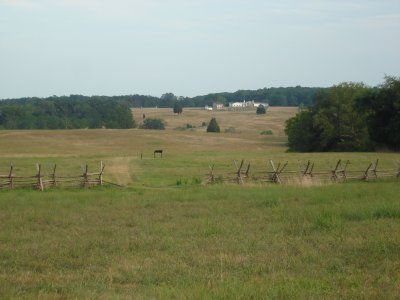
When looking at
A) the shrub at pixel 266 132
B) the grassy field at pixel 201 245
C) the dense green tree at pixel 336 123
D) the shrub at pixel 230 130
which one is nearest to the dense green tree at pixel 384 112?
the dense green tree at pixel 336 123

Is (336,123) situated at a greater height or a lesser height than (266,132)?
greater

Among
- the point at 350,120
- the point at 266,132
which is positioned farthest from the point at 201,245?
the point at 266,132

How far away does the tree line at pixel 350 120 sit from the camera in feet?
211

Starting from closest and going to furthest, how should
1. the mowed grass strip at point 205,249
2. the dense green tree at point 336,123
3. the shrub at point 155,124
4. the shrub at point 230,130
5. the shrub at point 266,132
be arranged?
1. the mowed grass strip at point 205,249
2. the dense green tree at point 336,123
3. the shrub at point 266,132
4. the shrub at point 230,130
5. the shrub at point 155,124

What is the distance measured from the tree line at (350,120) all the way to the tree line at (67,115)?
76781 mm

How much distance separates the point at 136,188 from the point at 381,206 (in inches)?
577

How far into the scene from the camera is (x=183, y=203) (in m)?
21.1

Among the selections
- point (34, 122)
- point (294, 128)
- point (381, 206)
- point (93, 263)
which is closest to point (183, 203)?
point (381, 206)

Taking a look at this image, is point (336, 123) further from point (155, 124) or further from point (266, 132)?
point (155, 124)

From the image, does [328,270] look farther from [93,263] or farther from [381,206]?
[381,206]

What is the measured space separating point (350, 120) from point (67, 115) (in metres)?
105

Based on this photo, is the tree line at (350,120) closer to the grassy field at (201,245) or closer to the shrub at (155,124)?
the grassy field at (201,245)

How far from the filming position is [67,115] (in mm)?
161500

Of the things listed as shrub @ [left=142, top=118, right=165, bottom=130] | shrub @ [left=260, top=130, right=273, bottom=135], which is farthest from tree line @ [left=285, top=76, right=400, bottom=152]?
shrub @ [left=142, top=118, right=165, bottom=130]
